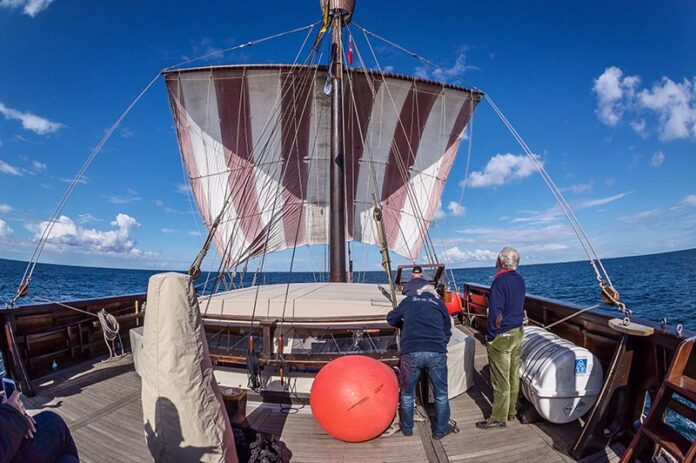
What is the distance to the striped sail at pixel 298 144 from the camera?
40.6 ft

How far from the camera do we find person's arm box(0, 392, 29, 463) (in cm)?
157

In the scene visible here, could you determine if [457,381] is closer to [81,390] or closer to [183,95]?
[81,390]

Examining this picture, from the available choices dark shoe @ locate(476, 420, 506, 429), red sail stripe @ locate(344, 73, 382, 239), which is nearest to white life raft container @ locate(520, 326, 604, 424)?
dark shoe @ locate(476, 420, 506, 429)

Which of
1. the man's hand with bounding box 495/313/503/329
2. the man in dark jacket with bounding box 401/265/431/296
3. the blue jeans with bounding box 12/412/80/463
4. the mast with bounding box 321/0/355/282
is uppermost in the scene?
the mast with bounding box 321/0/355/282

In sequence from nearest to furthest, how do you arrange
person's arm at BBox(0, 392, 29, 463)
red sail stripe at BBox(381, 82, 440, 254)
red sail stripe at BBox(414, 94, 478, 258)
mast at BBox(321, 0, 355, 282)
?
person's arm at BBox(0, 392, 29, 463) → mast at BBox(321, 0, 355, 282) → red sail stripe at BBox(381, 82, 440, 254) → red sail stripe at BBox(414, 94, 478, 258)

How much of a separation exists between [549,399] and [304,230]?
37.6 feet

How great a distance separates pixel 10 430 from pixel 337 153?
351 inches

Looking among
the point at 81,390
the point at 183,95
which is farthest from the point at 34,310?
the point at 183,95

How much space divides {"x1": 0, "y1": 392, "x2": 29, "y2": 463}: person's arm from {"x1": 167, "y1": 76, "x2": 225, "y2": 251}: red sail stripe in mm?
11690

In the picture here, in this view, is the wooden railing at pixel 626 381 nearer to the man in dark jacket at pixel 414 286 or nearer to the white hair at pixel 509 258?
the white hair at pixel 509 258

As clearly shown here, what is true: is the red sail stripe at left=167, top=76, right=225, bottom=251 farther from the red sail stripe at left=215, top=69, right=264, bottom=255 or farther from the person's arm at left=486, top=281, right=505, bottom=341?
the person's arm at left=486, top=281, right=505, bottom=341

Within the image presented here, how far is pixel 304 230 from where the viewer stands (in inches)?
559

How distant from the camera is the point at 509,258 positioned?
391cm

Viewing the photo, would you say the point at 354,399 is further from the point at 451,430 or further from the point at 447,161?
the point at 447,161
